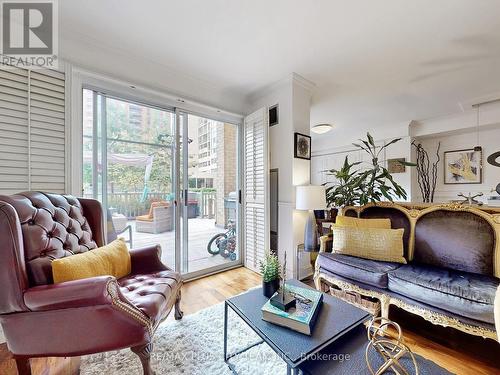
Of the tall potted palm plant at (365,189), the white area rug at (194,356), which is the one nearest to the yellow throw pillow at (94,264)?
the white area rug at (194,356)

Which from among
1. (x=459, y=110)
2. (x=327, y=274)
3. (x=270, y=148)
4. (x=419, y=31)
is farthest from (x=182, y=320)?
(x=459, y=110)

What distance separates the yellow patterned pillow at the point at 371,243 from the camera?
1.88 m

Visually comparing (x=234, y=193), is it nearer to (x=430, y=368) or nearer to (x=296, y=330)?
(x=296, y=330)

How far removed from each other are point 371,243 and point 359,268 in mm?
287

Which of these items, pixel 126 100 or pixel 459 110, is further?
pixel 459 110

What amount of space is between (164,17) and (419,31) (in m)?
2.11

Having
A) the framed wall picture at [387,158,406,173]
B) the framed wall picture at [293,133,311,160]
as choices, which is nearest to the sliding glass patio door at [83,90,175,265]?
the framed wall picture at [293,133,311,160]

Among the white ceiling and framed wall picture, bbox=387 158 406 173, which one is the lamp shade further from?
framed wall picture, bbox=387 158 406 173

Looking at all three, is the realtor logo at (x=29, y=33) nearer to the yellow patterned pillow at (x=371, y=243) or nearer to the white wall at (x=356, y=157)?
the yellow patterned pillow at (x=371, y=243)

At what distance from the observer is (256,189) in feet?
9.44

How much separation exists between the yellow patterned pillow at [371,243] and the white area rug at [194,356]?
1105 millimetres

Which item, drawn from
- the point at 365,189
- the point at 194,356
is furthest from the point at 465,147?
the point at 194,356

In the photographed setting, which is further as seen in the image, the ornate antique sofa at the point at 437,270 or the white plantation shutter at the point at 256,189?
the white plantation shutter at the point at 256,189

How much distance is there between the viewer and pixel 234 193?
10.4ft
